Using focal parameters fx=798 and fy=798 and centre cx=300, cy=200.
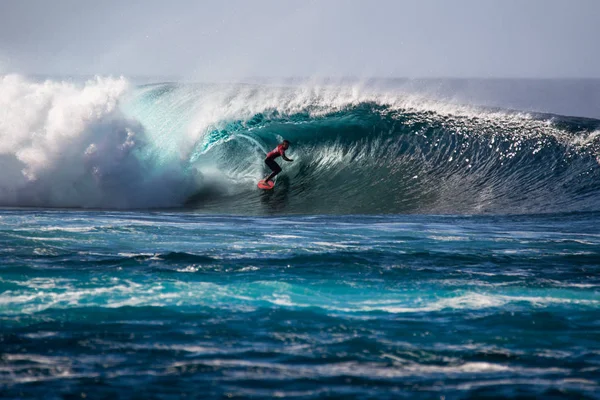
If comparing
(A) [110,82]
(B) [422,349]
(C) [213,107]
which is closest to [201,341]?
(B) [422,349]

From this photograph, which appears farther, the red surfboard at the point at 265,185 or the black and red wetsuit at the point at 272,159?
the red surfboard at the point at 265,185

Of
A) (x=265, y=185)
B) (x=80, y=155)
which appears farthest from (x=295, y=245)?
(x=80, y=155)

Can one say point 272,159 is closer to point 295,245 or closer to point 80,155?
point 80,155

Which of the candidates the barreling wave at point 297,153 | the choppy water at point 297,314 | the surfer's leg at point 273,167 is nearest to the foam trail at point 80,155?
the barreling wave at point 297,153

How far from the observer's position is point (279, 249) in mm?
9430

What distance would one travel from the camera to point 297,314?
21.9 ft

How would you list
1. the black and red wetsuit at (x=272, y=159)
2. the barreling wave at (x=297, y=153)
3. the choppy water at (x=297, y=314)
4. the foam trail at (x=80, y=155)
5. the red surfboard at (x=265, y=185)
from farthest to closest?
the red surfboard at (x=265, y=185) < the black and red wetsuit at (x=272, y=159) < the foam trail at (x=80, y=155) < the barreling wave at (x=297, y=153) < the choppy water at (x=297, y=314)

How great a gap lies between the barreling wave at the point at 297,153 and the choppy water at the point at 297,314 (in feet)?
13.7

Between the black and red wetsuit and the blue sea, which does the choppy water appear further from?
the black and red wetsuit

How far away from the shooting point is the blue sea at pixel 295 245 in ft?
17.6

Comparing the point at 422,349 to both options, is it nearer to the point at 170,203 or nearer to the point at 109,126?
the point at 170,203

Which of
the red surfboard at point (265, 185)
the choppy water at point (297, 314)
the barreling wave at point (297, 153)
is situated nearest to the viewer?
the choppy water at point (297, 314)

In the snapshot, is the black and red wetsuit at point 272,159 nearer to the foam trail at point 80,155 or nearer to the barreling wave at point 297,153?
the barreling wave at point 297,153

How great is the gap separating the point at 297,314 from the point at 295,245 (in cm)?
307
